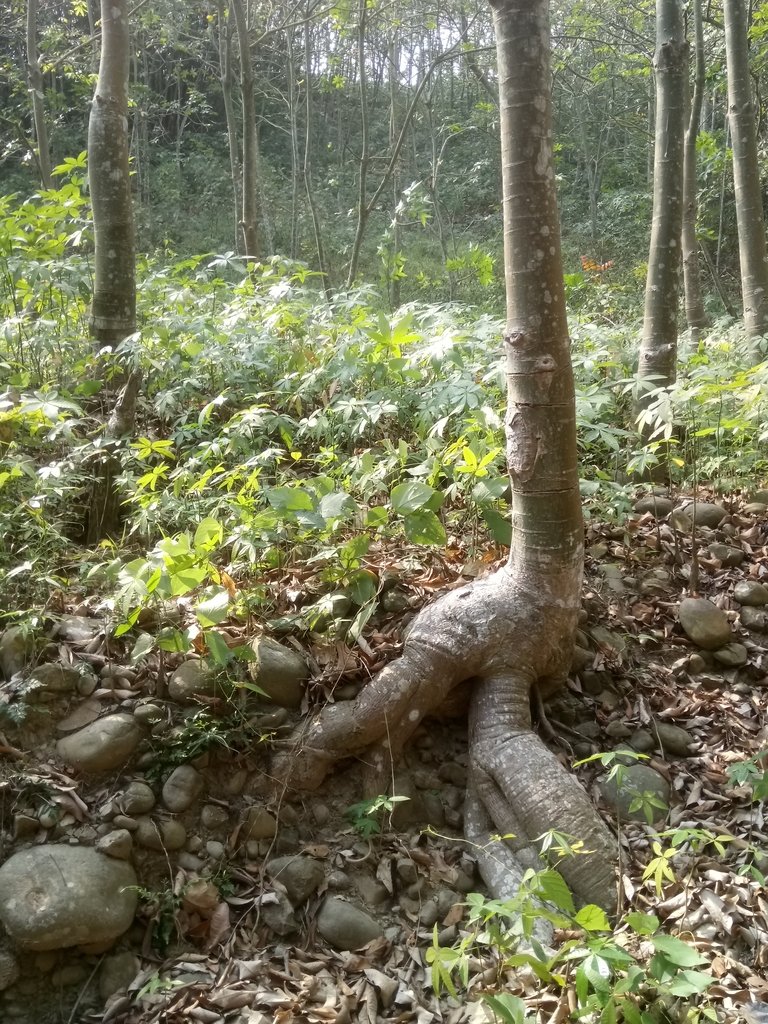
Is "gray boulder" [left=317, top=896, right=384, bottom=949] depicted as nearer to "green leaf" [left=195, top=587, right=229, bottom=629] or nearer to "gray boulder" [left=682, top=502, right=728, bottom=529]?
"green leaf" [left=195, top=587, right=229, bottom=629]

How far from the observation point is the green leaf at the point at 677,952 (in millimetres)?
1769

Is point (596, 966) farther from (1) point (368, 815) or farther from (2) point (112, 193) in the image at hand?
(2) point (112, 193)

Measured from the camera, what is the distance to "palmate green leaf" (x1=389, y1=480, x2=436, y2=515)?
308cm

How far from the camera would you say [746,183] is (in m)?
6.00

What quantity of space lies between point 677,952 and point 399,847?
124 centimetres

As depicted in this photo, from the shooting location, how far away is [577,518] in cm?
311

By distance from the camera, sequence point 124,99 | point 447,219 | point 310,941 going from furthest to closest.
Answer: point 447,219
point 124,99
point 310,941

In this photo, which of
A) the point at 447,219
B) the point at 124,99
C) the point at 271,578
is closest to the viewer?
the point at 271,578

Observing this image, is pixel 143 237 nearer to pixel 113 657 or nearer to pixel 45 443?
pixel 45 443

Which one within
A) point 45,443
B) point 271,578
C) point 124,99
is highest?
point 124,99

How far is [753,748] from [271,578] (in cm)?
220

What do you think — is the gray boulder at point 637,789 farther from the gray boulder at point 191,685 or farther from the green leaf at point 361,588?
the gray boulder at point 191,685

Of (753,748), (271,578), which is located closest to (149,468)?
(271,578)

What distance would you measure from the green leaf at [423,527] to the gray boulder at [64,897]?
1.65 meters
